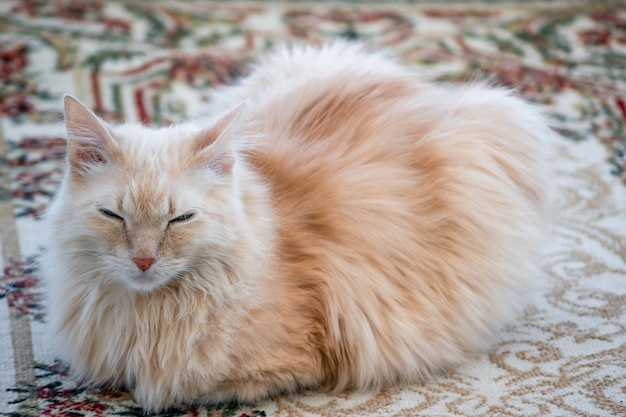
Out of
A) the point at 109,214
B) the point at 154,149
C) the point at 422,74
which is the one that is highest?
the point at 422,74

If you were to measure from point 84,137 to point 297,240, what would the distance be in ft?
→ 1.39

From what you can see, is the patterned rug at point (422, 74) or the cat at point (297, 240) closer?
the cat at point (297, 240)

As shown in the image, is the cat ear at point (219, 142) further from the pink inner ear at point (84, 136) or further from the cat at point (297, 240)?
the pink inner ear at point (84, 136)

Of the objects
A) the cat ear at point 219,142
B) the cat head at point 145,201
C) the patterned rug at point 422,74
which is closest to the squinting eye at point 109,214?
the cat head at point 145,201

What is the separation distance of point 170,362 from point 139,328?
0.27 ft

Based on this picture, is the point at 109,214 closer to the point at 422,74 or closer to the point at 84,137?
the point at 84,137

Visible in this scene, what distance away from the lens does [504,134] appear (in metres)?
1.78

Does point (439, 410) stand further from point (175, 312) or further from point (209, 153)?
point (209, 153)

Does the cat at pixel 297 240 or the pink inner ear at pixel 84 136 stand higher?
the pink inner ear at pixel 84 136

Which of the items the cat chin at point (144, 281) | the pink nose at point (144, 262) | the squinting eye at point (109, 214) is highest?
the squinting eye at point (109, 214)

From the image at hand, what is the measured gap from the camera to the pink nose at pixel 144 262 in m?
1.38

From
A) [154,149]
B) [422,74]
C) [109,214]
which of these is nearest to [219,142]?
[154,149]

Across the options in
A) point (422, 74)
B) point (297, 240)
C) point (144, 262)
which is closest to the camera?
point (144, 262)

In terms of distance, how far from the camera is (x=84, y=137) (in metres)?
1.43
